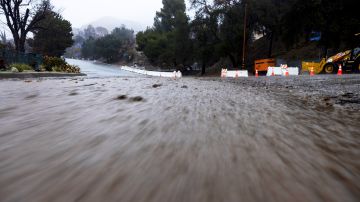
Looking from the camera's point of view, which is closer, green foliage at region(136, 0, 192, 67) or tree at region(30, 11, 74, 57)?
green foliage at region(136, 0, 192, 67)

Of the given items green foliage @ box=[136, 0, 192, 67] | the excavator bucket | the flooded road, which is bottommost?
the flooded road

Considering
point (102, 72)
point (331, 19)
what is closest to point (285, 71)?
point (331, 19)

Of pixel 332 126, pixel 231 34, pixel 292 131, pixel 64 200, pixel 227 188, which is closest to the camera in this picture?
pixel 64 200

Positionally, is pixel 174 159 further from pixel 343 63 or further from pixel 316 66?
pixel 316 66

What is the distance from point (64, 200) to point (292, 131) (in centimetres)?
152

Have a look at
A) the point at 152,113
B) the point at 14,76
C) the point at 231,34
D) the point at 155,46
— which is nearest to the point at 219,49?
the point at 231,34

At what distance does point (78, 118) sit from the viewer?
2.18 meters

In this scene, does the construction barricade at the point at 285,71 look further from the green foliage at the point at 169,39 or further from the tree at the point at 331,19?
the green foliage at the point at 169,39

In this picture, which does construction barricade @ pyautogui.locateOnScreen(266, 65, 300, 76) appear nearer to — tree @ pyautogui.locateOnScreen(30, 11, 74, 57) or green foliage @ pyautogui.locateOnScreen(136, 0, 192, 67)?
green foliage @ pyautogui.locateOnScreen(136, 0, 192, 67)

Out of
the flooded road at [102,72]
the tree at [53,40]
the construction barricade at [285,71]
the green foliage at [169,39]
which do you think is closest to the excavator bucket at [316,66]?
the construction barricade at [285,71]

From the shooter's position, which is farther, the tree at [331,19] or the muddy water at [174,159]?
the tree at [331,19]

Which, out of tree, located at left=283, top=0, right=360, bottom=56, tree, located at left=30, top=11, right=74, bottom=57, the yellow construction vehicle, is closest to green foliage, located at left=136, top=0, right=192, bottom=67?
tree, located at left=283, top=0, right=360, bottom=56

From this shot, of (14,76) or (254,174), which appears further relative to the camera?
(14,76)

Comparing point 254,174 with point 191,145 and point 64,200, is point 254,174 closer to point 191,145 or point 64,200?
point 191,145
